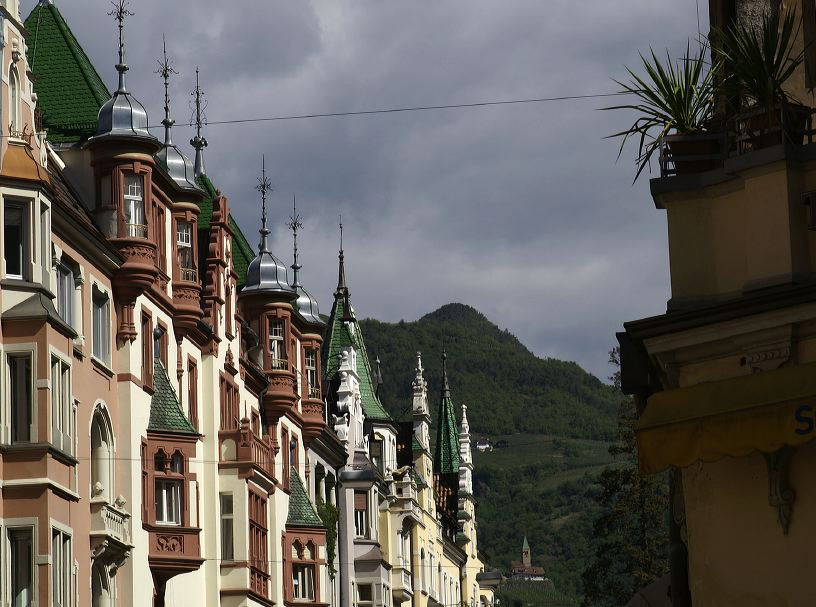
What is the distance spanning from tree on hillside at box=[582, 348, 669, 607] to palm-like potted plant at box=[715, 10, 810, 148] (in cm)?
5063

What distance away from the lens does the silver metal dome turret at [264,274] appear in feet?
208

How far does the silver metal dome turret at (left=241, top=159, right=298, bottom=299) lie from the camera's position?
63375mm

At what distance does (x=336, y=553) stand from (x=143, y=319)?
1162 inches

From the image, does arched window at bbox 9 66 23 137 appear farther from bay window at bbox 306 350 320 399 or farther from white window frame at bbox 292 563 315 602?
bay window at bbox 306 350 320 399

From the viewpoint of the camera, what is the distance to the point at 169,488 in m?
49.1

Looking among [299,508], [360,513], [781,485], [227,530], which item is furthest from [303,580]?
[781,485]

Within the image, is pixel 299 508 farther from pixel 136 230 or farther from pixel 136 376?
pixel 136 230

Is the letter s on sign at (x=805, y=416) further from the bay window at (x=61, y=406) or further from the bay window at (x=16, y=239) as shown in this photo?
the bay window at (x=16, y=239)

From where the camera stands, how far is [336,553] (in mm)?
76062

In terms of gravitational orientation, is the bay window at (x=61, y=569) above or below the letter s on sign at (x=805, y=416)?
above

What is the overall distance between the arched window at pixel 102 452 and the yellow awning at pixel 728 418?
24160 mm

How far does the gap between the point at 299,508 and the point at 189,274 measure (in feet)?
50.0

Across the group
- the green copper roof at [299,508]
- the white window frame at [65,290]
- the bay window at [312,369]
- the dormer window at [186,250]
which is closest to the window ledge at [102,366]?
the white window frame at [65,290]

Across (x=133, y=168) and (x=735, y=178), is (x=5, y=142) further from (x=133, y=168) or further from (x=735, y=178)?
(x=735, y=178)
